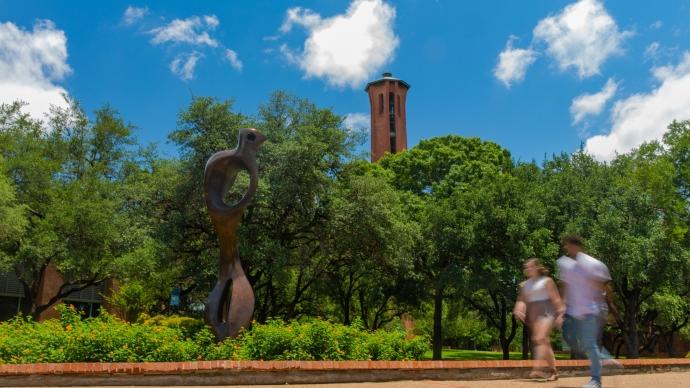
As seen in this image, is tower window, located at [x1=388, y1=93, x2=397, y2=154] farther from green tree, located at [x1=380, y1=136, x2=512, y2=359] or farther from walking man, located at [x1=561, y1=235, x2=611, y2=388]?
walking man, located at [x1=561, y1=235, x2=611, y2=388]

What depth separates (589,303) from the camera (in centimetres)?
688

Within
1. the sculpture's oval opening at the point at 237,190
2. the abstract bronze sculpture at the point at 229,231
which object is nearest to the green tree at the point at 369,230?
the sculpture's oval opening at the point at 237,190

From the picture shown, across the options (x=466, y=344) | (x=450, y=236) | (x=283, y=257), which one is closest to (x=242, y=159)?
(x=283, y=257)

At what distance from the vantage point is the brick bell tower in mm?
66688

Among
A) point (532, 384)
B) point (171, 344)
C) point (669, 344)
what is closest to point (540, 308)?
point (532, 384)

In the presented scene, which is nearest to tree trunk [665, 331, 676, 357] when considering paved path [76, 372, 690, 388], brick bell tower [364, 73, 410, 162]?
paved path [76, 372, 690, 388]

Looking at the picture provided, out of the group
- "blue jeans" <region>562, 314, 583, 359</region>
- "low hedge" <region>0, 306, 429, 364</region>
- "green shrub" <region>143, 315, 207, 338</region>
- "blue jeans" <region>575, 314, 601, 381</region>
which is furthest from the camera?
"green shrub" <region>143, 315, 207, 338</region>

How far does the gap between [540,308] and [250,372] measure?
431 centimetres

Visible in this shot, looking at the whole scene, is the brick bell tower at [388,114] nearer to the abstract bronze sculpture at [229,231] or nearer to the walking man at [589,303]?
the abstract bronze sculpture at [229,231]

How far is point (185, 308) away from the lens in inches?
1260

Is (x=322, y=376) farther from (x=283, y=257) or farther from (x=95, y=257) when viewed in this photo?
(x=95, y=257)

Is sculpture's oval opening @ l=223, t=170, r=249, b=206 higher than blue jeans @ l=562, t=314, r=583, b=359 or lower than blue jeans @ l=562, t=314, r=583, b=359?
higher

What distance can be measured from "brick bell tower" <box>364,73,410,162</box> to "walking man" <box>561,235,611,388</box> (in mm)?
58969

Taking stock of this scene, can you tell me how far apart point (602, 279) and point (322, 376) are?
175 inches
